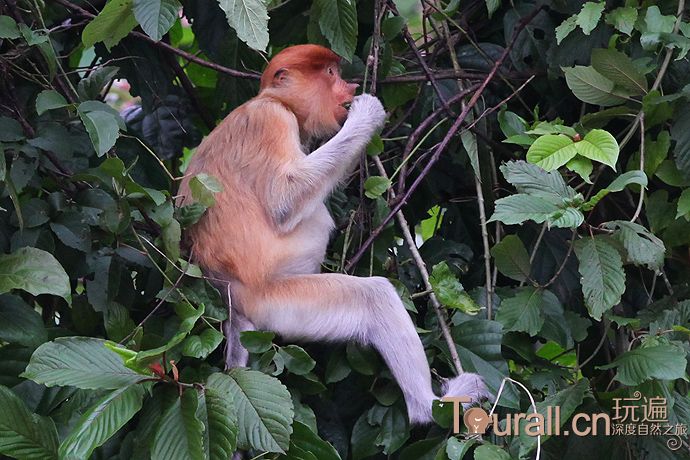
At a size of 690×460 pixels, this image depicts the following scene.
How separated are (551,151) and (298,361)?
42.7 inches

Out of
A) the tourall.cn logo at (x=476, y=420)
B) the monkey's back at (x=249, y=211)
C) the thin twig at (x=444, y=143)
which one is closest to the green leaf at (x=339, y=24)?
the monkey's back at (x=249, y=211)

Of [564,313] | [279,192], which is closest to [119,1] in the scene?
[279,192]

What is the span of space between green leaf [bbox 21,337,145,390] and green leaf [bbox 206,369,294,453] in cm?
27

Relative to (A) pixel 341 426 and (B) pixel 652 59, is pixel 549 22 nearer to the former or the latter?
(B) pixel 652 59

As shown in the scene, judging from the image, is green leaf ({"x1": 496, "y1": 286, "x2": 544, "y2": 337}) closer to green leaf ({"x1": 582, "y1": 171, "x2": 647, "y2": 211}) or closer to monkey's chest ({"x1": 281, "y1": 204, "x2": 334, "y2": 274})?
green leaf ({"x1": 582, "y1": 171, "x2": 647, "y2": 211})

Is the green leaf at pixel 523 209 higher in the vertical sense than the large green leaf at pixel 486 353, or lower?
higher

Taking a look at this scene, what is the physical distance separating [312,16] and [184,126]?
0.93 m

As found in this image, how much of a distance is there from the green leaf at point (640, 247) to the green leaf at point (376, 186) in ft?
2.62

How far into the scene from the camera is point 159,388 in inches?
109

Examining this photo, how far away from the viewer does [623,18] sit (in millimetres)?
3500

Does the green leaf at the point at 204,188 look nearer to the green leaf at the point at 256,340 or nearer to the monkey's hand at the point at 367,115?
the green leaf at the point at 256,340

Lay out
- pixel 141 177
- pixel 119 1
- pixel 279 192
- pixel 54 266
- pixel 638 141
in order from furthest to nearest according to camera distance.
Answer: pixel 141 177 < pixel 638 141 < pixel 279 192 < pixel 119 1 < pixel 54 266

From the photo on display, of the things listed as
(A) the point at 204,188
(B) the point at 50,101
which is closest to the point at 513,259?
(A) the point at 204,188

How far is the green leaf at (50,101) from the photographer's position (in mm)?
2949
